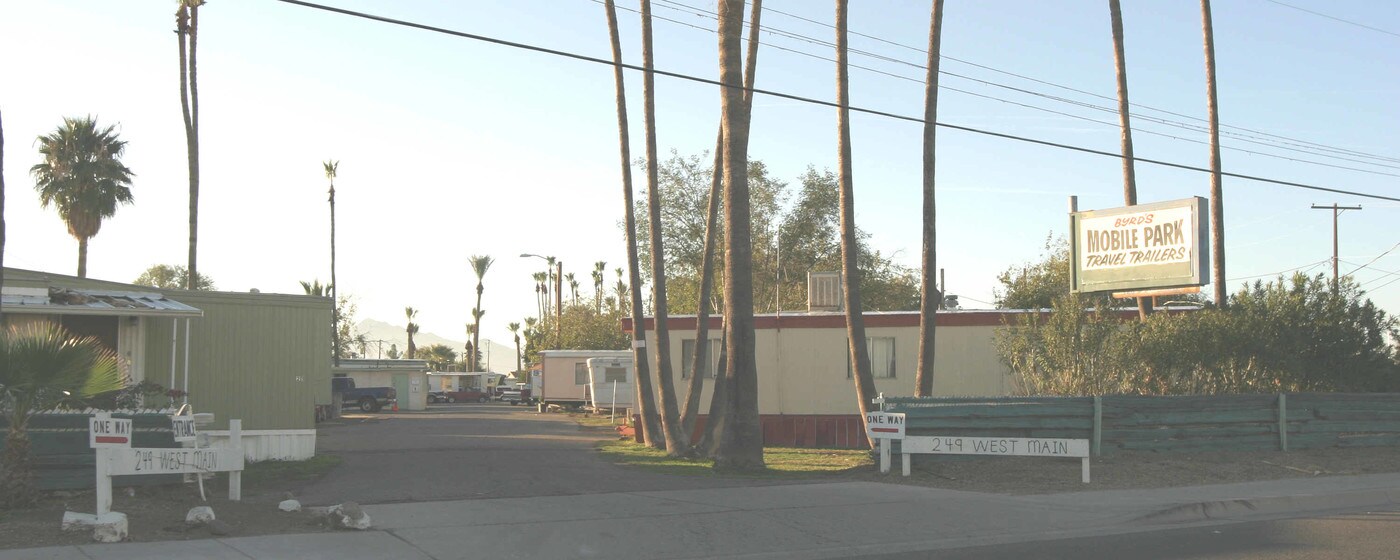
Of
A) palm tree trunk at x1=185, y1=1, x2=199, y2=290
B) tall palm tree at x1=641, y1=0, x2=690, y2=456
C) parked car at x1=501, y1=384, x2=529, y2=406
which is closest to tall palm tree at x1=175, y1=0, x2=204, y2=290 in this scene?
palm tree trunk at x1=185, y1=1, x2=199, y2=290

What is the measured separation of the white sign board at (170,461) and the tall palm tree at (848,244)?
12.0m

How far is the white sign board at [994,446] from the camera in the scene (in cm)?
1612

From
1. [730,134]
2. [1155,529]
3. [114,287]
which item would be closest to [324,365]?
[114,287]

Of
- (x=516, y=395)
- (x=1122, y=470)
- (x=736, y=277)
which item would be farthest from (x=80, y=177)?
(x=516, y=395)

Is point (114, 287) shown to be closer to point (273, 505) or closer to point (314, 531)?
point (273, 505)

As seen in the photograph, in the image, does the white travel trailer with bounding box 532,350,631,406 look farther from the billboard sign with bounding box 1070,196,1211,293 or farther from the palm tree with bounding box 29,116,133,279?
the billboard sign with bounding box 1070,196,1211,293

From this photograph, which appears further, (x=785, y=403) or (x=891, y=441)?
(x=785, y=403)

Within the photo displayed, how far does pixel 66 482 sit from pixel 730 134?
11079 mm

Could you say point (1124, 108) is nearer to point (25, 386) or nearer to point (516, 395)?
point (25, 386)

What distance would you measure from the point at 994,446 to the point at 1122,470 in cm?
237

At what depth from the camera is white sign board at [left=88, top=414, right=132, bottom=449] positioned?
36.0ft

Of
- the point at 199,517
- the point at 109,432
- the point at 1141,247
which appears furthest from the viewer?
the point at 1141,247

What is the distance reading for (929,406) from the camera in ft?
56.0

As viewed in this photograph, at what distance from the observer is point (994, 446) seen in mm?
16391
